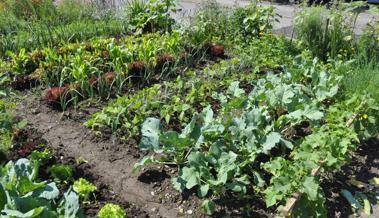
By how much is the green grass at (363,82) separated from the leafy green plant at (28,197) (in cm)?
332

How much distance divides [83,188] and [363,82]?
132 inches

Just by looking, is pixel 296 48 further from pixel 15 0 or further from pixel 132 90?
pixel 15 0

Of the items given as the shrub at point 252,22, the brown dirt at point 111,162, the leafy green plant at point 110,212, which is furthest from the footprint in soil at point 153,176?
the shrub at point 252,22

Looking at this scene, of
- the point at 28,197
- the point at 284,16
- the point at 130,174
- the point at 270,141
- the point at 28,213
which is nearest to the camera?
the point at 28,213

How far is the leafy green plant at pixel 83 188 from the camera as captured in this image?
339 cm

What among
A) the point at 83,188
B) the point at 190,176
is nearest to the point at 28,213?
the point at 83,188

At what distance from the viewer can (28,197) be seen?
2.66 metres

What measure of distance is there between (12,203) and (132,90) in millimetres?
2881

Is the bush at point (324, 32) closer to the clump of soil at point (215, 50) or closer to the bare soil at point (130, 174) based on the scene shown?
the clump of soil at point (215, 50)

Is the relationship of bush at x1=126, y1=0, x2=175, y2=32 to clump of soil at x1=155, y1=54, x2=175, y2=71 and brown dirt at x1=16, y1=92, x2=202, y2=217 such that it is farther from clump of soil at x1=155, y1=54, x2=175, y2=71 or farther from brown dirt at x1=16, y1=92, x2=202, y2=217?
brown dirt at x1=16, y1=92, x2=202, y2=217

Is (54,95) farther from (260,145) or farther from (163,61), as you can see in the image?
(260,145)

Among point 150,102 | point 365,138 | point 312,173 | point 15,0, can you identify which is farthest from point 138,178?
point 15,0

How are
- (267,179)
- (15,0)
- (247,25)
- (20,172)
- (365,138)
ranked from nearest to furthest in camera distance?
(20,172) → (267,179) → (365,138) → (247,25) → (15,0)

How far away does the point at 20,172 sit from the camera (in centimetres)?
306
